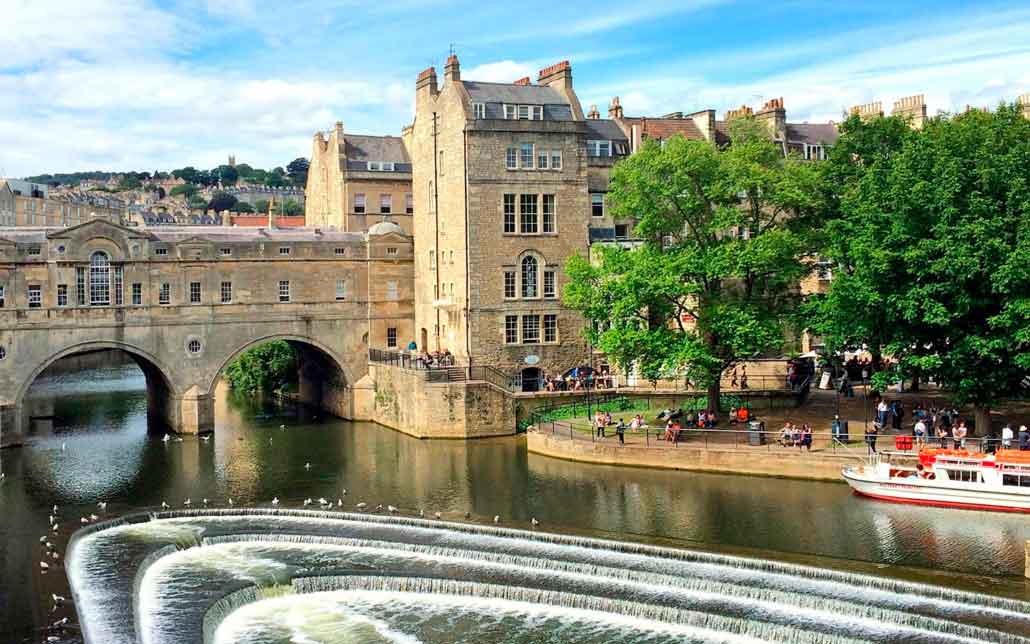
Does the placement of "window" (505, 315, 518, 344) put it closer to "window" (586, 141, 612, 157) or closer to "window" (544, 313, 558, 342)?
"window" (544, 313, 558, 342)

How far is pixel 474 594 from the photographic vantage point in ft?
101

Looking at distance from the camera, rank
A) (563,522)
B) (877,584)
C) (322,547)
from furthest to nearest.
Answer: (563,522) → (322,547) → (877,584)

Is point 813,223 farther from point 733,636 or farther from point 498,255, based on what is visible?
point 733,636

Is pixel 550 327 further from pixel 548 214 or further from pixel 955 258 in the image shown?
pixel 955 258

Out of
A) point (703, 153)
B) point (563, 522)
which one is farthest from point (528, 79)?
point (563, 522)

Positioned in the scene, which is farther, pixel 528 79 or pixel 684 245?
pixel 528 79

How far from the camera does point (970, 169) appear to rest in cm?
4116

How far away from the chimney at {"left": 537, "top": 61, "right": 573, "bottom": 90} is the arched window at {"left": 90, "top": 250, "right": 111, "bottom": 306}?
23.9 m

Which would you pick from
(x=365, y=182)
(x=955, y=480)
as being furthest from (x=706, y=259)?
(x=365, y=182)

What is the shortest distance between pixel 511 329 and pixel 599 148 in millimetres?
11414

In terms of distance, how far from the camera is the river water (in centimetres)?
3077

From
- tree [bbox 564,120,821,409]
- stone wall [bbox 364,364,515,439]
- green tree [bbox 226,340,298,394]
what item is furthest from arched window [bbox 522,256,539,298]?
green tree [bbox 226,340,298,394]

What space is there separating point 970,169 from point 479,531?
21.2m

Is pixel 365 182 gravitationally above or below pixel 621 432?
above
